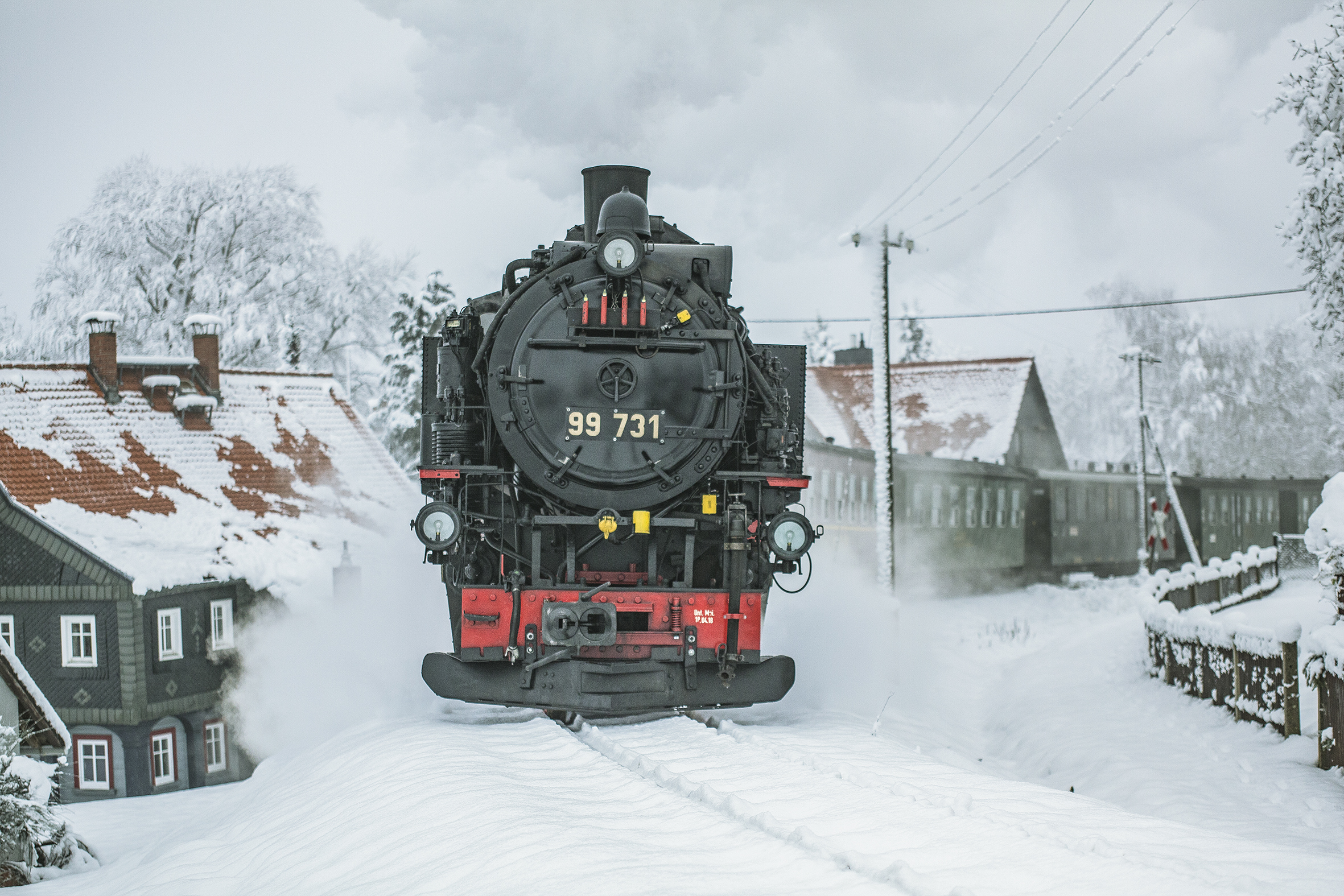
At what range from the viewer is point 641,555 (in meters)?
8.82

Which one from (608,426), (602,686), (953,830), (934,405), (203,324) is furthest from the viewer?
(934,405)

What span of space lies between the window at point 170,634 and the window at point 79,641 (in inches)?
33.6

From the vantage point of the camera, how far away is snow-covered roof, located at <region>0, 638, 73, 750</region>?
40.3 feet

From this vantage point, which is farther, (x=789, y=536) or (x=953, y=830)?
(x=789, y=536)

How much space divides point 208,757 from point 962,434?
21.7m

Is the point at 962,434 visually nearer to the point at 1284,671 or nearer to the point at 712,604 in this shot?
the point at 1284,671

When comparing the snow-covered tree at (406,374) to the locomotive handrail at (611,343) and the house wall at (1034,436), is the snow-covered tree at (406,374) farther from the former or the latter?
the locomotive handrail at (611,343)

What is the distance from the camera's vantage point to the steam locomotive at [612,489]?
320 inches

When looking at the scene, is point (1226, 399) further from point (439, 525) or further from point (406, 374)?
point (439, 525)

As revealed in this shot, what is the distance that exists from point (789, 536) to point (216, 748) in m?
13.1

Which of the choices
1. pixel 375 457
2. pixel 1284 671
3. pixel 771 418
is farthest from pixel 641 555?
pixel 375 457

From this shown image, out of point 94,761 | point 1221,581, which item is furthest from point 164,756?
point 1221,581

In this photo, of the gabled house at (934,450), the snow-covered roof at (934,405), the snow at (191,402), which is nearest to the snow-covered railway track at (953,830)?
the snow at (191,402)

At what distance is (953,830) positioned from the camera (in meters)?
5.12
